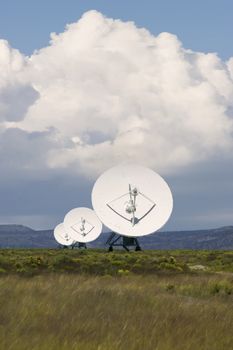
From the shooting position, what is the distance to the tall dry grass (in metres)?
8.66

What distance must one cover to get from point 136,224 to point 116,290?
167ft

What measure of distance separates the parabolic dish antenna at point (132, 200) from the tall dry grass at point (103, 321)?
50.2 m

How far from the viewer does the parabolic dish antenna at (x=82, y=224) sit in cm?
10594

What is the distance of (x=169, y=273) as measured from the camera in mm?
35531

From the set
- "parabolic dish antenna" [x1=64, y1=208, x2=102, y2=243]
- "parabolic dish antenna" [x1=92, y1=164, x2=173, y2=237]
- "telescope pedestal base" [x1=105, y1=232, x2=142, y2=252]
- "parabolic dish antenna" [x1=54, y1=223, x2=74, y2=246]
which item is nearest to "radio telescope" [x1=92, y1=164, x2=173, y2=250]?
"parabolic dish antenna" [x1=92, y1=164, x2=173, y2=237]

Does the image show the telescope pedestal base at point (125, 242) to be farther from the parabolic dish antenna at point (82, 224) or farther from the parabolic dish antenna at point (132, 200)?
the parabolic dish antenna at point (82, 224)

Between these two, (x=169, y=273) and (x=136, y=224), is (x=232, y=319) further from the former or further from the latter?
(x=136, y=224)

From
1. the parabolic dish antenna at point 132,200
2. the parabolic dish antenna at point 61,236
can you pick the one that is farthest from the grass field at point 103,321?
the parabolic dish antenna at point 61,236

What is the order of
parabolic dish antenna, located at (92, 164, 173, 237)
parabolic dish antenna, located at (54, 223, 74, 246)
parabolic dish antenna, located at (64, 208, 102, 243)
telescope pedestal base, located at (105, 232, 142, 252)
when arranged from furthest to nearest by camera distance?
parabolic dish antenna, located at (54, 223, 74, 246)
parabolic dish antenna, located at (64, 208, 102, 243)
telescope pedestal base, located at (105, 232, 142, 252)
parabolic dish antenna, located at (92, 164, 173, 237)

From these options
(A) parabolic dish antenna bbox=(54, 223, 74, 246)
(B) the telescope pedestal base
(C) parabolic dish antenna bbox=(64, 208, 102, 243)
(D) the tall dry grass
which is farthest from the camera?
(A) parabolic dish antenna bbox=(54, 223, 74, 246)

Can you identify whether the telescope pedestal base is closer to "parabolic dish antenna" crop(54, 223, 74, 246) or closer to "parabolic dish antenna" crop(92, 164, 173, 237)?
"parabolic dish antenna" crop(92, 164, 173, 237)

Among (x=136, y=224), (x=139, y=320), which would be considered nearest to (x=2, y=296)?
(x=139, y=320)

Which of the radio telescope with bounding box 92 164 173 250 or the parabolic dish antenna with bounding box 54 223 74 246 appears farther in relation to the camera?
the parabolic dish antenna with bounding box 54 223 74 246

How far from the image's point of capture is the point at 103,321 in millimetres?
10359
